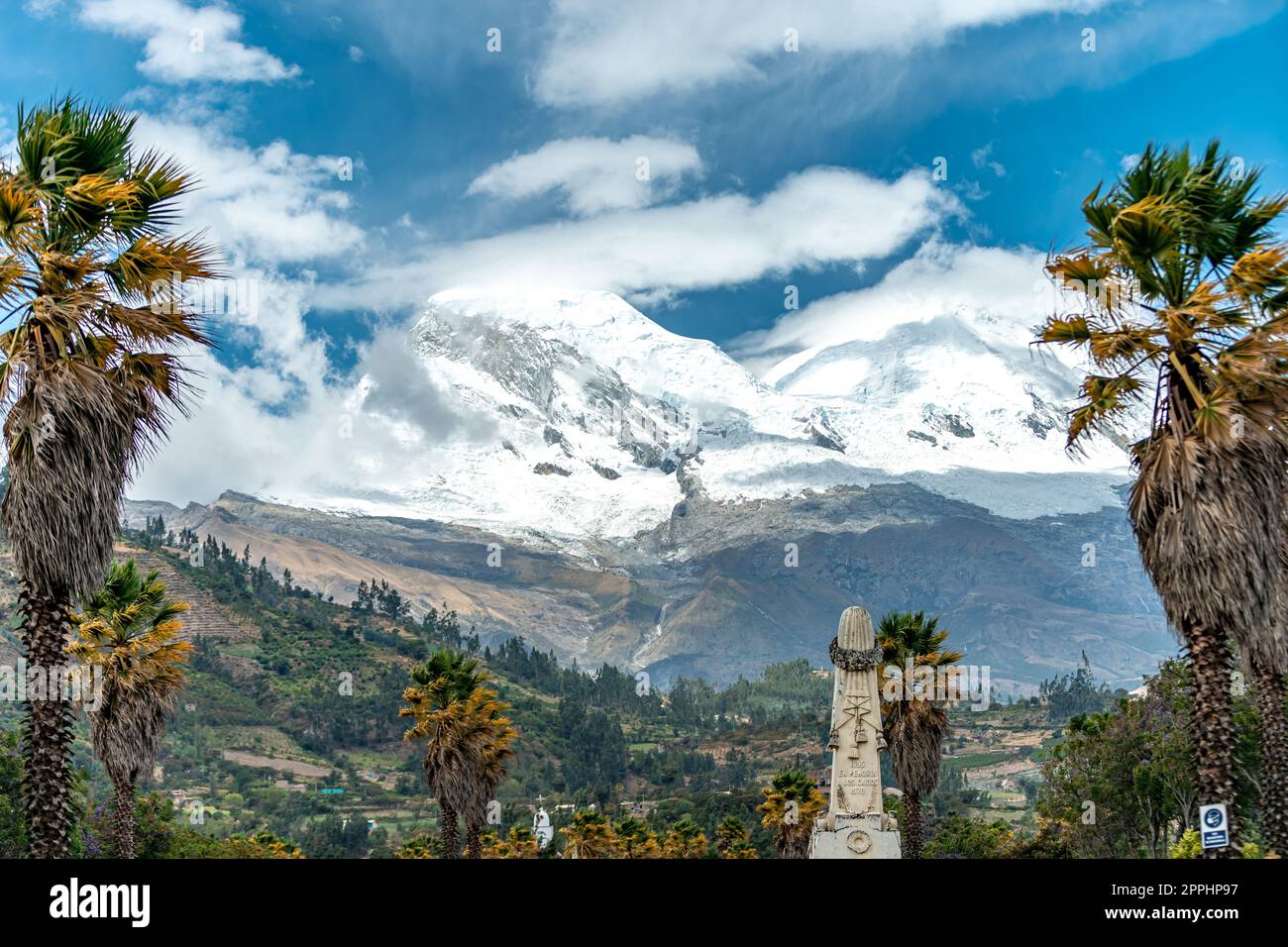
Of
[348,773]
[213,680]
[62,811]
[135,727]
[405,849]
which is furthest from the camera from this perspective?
[213,680]

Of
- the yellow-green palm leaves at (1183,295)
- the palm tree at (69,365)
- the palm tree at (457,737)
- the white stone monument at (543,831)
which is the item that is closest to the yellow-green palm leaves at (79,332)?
the palm tree at (69,365)

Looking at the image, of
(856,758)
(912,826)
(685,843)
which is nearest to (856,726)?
(856,758)

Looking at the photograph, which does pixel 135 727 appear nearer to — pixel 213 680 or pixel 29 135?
pixel 29 135

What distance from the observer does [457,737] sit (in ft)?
141

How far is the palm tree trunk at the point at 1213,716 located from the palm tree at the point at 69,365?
14.7 metres

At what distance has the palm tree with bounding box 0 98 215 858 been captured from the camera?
57.0ft

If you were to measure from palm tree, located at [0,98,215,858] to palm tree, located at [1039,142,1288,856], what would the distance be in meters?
13.1

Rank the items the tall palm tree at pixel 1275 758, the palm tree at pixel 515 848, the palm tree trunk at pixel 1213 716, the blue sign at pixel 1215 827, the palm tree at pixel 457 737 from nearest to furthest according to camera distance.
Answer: the blue sign at pixel 1215 827, the palm tree trunk at pixel 1213 716, the tall palm tree at pixel 1275 758, the palm tree at pixel 457 737, the palm tree at pixel 515 848

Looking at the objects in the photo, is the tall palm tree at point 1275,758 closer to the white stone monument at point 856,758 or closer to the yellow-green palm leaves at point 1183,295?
the yellow-green palm leaves at point 1183,295

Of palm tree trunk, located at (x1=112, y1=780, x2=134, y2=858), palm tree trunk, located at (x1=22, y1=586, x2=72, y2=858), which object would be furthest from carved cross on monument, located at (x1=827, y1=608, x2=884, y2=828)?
palm tree trunk, located at (x1=22, y1=586, x2=72, y2=858)

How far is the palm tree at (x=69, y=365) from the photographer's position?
17.4 m
